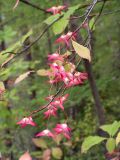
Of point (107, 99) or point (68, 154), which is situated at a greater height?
point (107, 99)

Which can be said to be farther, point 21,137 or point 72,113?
point 72,113

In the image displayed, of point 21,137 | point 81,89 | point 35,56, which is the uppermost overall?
point 35,56

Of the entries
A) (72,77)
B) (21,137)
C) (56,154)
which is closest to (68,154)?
(21,137)

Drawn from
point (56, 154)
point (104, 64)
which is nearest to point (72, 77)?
point (56, 154)

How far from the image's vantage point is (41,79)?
7676 mm

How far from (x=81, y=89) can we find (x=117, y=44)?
→ 396 centimetres

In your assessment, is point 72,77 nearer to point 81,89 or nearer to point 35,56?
point 81,89

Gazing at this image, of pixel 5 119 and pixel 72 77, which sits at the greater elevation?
pixel 72 77

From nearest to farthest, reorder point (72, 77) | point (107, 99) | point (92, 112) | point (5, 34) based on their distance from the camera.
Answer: point (72, 77), point (5, 34), point (107, 99), point (92, 112)

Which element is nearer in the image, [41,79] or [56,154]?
[56,154]

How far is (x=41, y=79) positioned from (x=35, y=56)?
220 cm

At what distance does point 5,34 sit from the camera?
499 centimetres

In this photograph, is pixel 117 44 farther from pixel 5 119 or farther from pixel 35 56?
pixel 5 119

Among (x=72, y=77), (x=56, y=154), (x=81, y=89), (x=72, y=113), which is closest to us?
(x=72, y=77)
